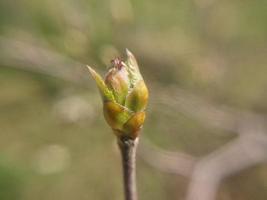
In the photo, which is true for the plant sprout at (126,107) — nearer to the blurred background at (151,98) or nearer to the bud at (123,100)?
the bud at (123,100)

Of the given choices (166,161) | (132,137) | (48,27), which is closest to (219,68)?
(166,161)

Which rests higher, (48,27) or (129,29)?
(129,29)

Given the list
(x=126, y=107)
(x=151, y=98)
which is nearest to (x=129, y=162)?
(x=126, y=107)

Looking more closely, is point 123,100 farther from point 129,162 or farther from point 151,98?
point 151,98

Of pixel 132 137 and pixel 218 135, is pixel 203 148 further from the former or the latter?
pixel 132 137

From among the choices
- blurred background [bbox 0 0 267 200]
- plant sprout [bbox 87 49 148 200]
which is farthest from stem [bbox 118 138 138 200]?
blurred background [bbox 0 0 267 200]

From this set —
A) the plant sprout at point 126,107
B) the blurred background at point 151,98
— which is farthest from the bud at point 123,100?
the blurred background at point 151,98

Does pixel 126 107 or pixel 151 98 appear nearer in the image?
pixel 126 107

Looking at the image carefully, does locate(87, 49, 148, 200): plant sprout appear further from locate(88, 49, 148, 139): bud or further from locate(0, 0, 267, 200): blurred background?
locate(0, 0, 267, 200): blurred background
